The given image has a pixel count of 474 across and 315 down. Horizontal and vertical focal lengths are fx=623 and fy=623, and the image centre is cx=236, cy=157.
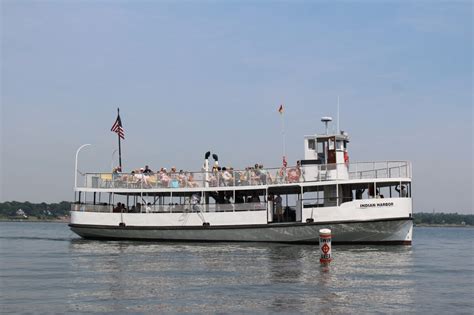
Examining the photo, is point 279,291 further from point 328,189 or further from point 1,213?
point 1,213

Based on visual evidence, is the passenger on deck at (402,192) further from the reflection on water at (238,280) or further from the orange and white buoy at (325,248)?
the orange and white buoy at (325,248)

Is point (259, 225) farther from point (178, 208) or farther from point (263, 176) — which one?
point (178, 208)

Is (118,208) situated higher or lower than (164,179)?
lower

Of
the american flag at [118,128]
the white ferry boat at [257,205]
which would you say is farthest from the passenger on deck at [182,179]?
the american flag at [118,128]

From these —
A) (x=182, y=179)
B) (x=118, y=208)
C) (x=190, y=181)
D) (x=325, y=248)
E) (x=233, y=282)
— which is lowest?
(x=233, y=282)

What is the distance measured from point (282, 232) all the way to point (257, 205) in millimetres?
1971

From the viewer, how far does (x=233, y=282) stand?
17578 millimetres

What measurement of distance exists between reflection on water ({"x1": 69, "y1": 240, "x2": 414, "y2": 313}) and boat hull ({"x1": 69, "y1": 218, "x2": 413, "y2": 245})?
7.17 feet

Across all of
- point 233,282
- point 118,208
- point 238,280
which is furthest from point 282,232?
point 233,282

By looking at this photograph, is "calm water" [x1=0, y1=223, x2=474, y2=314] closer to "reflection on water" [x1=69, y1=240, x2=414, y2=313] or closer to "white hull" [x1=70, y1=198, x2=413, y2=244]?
"reflection on water" [x1=69, y1=240, x2=414, y2=313]

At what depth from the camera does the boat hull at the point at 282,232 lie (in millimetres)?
30516

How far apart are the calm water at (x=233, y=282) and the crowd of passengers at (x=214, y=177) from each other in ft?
18.1

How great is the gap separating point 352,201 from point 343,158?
3.77 m

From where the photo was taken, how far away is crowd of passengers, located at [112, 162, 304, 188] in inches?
1272
